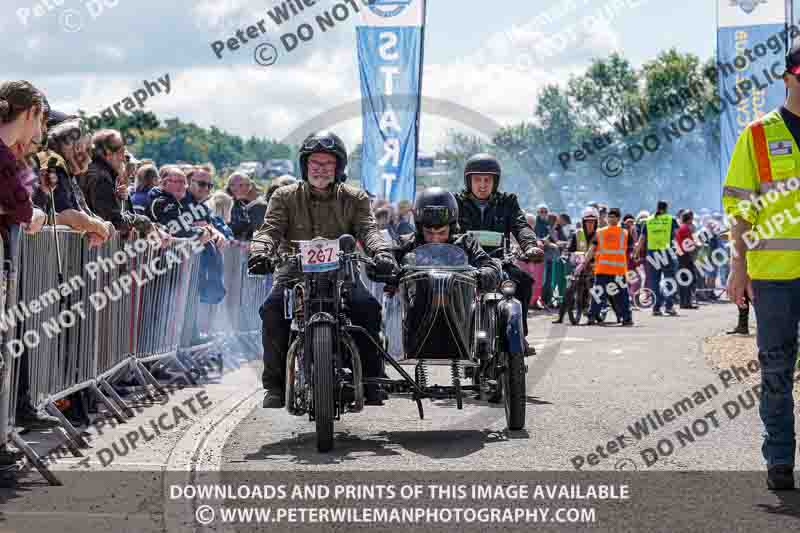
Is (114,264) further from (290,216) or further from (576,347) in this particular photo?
(576,347)

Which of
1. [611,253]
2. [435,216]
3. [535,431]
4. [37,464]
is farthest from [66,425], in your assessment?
[611,253]

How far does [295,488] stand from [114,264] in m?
3.67

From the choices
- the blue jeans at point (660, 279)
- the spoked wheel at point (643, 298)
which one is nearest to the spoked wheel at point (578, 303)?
the blue jeans at point (660, 279)

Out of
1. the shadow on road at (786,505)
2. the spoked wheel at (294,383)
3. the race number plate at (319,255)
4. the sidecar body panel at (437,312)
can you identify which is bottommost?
the shadow on road at (786,505)

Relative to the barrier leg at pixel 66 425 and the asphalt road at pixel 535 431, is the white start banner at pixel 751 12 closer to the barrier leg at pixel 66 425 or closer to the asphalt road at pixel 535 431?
the asphalt road at pixel 535 431

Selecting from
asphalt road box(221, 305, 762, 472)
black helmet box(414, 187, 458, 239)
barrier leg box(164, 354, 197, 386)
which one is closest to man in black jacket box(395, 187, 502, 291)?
black helmet box(414, 187, 458, 239)

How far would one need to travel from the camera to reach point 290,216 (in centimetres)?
966

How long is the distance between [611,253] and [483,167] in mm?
12840

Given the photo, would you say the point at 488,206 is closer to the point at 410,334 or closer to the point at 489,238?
the point at 489,238

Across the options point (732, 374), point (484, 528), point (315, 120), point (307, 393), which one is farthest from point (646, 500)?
point (315, 120)

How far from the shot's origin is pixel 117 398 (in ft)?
32.9

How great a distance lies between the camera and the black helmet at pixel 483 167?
12.0 metres

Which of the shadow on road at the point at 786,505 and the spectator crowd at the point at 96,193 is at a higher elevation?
the spectator crowd at the point at 96,193

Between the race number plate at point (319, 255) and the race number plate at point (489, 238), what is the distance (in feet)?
9.02
